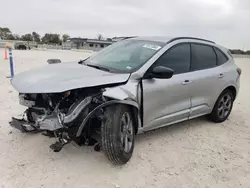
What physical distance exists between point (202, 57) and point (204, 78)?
1.38 ft

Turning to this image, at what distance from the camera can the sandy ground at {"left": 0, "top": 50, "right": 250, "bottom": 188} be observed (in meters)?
3.18

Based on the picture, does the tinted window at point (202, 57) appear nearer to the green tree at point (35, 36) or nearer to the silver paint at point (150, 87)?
the silver paint at point (150, 87)

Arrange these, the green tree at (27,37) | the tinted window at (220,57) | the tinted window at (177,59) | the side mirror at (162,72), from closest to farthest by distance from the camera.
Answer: the side mirror at (162,72)
the tinted window at (177,59)
the tinted window at (220,57)
the green tree at (27,37)

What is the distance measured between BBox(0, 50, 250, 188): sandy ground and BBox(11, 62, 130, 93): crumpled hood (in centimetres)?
99

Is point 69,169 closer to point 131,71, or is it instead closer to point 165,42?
point 131,71

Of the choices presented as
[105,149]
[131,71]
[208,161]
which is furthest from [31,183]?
[208,161]

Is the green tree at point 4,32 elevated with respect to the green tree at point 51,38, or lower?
elevated

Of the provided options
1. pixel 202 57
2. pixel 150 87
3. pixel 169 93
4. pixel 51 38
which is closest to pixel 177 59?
pixel 169 93

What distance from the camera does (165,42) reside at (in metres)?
4.27

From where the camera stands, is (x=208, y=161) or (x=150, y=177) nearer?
(x=150, y=177)

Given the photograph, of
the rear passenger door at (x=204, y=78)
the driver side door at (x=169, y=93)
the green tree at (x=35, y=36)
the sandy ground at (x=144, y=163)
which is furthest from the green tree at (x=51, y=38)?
the sandy ground at (x=144, y=163)

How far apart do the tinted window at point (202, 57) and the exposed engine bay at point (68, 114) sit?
2.04m

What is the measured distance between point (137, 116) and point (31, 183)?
5.13 feet

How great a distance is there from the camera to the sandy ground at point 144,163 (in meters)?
3.18
